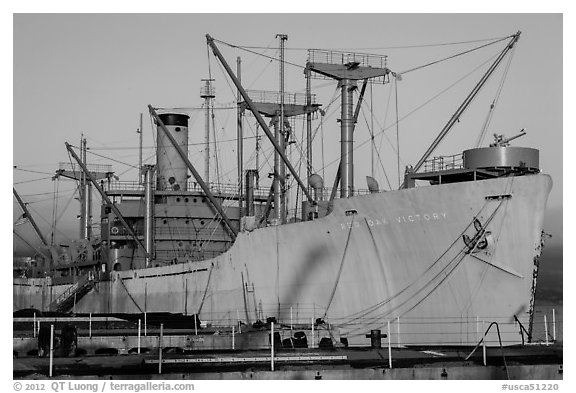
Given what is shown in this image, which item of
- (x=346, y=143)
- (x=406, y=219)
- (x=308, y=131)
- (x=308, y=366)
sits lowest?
(x=308, y=366)

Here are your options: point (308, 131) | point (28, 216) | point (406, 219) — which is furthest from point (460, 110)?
point (28, 216)

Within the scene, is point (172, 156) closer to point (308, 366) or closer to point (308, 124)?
point (308, 124)

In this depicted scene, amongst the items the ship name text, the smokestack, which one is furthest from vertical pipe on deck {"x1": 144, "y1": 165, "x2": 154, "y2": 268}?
the ship name text

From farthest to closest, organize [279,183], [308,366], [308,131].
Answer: [308,131] → [279,183] → [308,366]

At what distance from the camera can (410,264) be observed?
3228 cm

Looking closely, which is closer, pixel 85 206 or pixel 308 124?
pixel 308 124

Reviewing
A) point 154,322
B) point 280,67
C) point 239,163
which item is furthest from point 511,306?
point 239,163

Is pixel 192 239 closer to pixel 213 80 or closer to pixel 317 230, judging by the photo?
pixel 213 80

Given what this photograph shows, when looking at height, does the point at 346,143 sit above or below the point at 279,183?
above

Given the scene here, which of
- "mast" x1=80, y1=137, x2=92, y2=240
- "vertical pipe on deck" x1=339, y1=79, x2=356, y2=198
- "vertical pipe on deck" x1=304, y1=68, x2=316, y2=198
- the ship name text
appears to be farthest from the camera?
"mast" x1=80, y1=137, x2=92, y2=240

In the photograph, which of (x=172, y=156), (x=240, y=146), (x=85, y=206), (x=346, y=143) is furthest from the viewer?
(x=85, y=206)

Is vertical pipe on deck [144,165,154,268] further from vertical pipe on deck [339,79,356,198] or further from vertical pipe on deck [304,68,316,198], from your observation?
vertical pipe on deck [339,79,356,198]

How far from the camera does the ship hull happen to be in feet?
98.2

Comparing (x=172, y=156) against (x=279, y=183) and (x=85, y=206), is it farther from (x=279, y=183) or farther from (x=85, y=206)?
(x=85, y=206)
